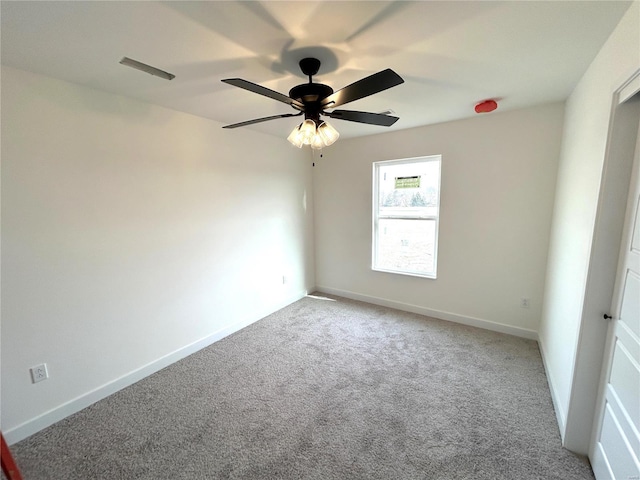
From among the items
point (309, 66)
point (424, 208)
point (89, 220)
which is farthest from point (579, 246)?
point (89, 220)

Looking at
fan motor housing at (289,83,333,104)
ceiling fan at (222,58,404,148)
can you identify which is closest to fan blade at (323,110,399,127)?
ceiling fan at (222,58,404,148)

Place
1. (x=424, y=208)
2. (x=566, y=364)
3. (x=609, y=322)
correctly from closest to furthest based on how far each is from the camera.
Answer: (x=609, y=322), (x=566, y=364), (x=424, y=208)

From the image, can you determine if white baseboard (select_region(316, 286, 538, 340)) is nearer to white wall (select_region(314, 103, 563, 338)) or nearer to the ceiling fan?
white wall (select_region(314, 103, 563, 338))

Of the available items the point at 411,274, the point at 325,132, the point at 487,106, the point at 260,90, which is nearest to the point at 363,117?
the point at 325,132

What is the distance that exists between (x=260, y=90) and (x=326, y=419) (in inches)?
83.3

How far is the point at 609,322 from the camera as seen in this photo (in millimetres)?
1470

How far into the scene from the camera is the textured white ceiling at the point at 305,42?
123cm

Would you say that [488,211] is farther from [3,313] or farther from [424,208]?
[3,313]

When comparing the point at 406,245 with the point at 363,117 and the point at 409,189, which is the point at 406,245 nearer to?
the point at 409,189

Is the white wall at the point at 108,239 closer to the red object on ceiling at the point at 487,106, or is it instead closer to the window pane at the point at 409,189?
the window pane at the point at 409,189

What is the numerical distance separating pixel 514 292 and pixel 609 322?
1.53m

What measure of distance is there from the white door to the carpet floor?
0.91 feet

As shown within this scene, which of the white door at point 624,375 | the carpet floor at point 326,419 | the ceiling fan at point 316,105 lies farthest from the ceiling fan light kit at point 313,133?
the carpet floor at point 326,419

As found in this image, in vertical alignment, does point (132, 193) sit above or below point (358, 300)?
above
